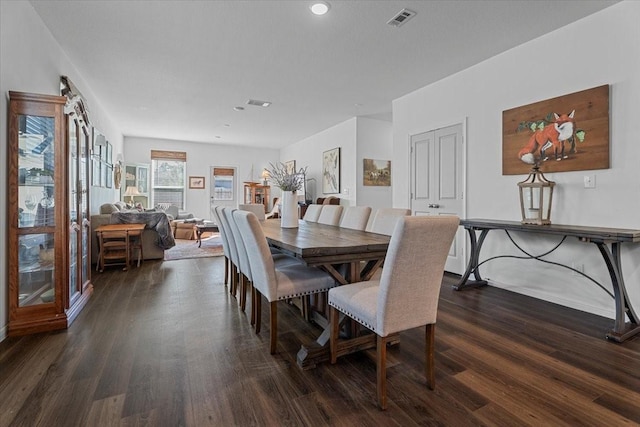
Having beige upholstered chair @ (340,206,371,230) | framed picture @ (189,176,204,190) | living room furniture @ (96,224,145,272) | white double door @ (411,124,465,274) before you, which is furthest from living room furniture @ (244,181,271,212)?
beige upholstered chair @ (340,206,371,230)

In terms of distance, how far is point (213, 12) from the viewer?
271 centimetres

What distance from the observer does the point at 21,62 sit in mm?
2506

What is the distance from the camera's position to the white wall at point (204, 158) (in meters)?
8.55

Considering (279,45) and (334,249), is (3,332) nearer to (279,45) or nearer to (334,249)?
(334,249)

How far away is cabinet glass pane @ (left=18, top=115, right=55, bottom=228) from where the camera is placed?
7.78ft

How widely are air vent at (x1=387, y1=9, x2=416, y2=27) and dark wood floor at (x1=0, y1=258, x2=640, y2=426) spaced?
2656 mm

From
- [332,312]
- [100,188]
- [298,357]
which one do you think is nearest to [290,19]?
[332,312]

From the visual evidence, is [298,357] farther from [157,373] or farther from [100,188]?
[100,188]

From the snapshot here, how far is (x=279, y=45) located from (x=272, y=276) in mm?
2512

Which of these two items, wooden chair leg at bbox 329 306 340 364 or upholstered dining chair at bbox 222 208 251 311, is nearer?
wooden chair leg at bbox 329 306 340 364

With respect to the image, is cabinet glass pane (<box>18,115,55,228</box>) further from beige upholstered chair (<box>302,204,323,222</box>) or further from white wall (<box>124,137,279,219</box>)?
white wall (<box>124,137,279,219</box>)

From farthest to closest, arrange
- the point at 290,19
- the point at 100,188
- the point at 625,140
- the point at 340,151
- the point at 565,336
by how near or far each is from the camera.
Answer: the point at 340,151 → the point at 100,188 → the point at 290,19 → the point at 625,140 → the point at 565,336

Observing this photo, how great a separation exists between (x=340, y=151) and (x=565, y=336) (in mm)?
5182

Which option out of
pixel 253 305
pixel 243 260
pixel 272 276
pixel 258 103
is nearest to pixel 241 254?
pixel 243 260
